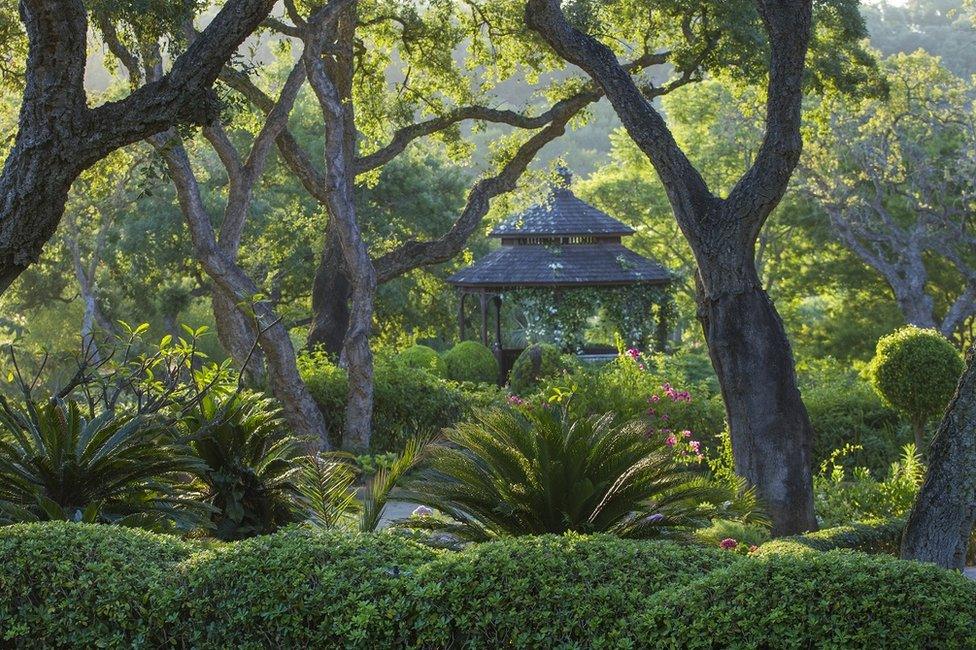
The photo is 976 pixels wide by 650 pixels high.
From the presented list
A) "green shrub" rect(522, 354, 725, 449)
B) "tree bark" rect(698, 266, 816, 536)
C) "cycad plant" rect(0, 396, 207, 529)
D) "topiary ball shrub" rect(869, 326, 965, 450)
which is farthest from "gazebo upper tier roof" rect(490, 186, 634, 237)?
"cycad plant" rect(0, 396, 207, 529)

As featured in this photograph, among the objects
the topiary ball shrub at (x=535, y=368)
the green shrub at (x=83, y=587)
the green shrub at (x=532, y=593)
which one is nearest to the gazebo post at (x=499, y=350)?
the topiary ball shrub at (x=535, y=368)

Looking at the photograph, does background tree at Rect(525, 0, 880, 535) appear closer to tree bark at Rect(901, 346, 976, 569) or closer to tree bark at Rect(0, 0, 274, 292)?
tree bark at Rect(901, 346, 976, 569)

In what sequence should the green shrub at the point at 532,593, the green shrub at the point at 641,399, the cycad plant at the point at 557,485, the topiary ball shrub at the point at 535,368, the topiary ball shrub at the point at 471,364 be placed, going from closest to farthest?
1. the green shrub at the point at 532,593
2. the cycad plant at the point at 557,485
3. the green shrub at the point at 641,399
4. the topiary ball shrub at the point at 535,368
5. the topiary ball shrub at the point at 471,364

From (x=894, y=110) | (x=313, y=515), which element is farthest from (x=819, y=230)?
(x=313, y=515)

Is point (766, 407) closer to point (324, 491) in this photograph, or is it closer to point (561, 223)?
point (324, 491)

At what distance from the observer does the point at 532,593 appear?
457cm

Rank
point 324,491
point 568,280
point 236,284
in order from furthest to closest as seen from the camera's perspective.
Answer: point 568,280 → point 236,284 → point 324,491

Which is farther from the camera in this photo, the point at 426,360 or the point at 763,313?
the point at 426,360

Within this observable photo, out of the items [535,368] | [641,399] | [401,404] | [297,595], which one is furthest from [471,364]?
[297,595]

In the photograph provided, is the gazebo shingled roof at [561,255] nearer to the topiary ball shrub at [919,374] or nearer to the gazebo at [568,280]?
the gazebo at [568,280]

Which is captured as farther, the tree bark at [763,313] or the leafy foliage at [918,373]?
the leafy foliage at [918,373]

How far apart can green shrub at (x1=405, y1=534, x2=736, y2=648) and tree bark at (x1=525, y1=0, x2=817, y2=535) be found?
15.2ft

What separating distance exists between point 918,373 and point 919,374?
0.06 feet

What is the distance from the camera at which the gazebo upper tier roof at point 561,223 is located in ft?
82.7
